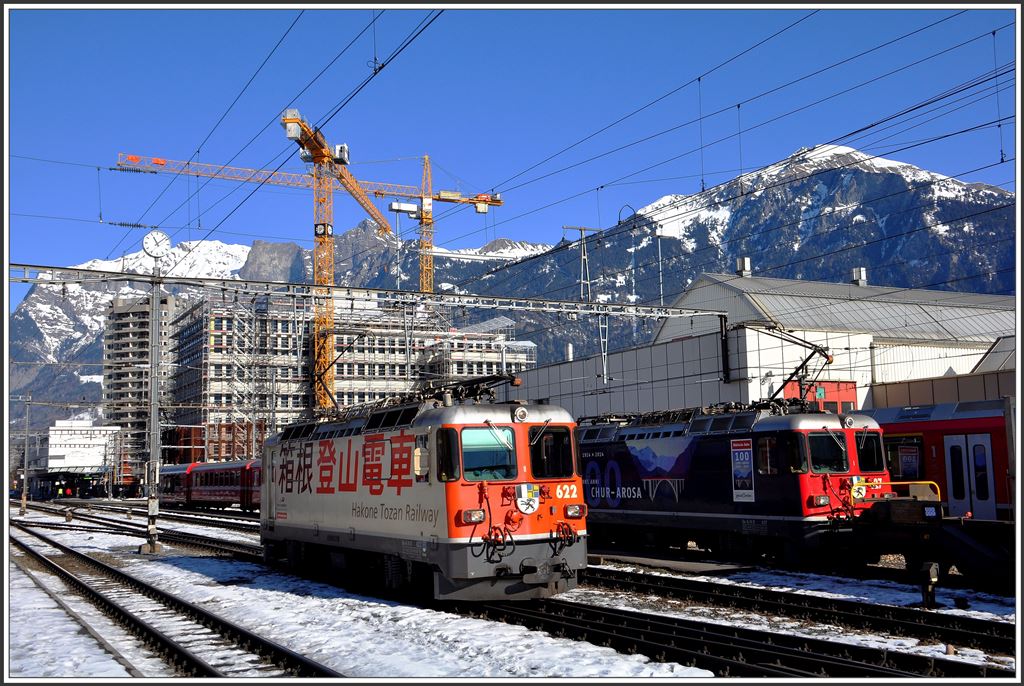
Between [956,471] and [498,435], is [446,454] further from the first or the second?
[956,471]

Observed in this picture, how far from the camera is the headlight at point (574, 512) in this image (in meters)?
16.0

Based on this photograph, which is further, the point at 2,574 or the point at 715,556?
the point at 715,556

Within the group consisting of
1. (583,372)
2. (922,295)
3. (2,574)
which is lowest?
(2,574)

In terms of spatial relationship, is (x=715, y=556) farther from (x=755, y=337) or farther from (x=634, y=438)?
(x=755, y=337)

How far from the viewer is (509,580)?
15414mm

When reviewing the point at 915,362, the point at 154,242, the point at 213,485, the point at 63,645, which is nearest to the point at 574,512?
the point at 63,645

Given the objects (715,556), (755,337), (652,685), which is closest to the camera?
(652,685)

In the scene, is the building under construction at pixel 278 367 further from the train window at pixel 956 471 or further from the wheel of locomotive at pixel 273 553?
the train window at pixel 956 471

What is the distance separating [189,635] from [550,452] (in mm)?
6395

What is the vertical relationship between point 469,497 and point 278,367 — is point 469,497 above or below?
below

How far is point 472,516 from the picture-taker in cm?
1512

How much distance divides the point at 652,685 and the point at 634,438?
56.1 ft

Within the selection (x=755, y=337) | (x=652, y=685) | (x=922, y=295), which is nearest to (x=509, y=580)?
(x=652, y=685)

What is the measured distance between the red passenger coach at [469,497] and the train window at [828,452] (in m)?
6.72
